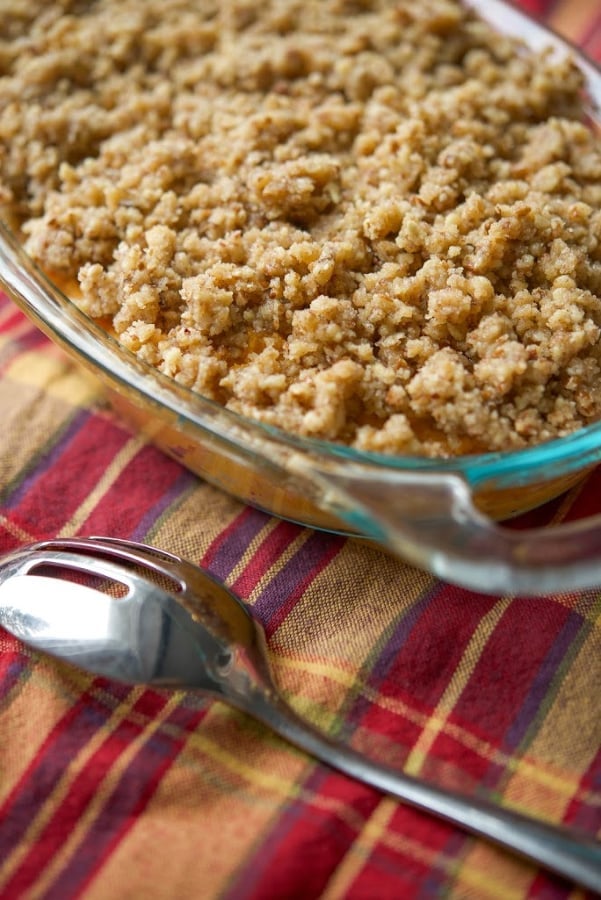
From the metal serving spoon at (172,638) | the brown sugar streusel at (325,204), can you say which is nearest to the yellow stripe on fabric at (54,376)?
the brown sugar streusel at (325,204)

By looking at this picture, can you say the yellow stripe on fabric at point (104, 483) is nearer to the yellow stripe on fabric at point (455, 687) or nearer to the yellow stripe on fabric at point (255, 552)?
the yellow stripe on fabric at point (255, 552)

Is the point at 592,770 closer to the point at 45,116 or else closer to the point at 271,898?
the point at 271,898

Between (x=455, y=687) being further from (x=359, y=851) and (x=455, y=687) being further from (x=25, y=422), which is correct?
(x=25, y=422)

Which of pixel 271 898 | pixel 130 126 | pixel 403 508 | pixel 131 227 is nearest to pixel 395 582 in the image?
pixel 403 508

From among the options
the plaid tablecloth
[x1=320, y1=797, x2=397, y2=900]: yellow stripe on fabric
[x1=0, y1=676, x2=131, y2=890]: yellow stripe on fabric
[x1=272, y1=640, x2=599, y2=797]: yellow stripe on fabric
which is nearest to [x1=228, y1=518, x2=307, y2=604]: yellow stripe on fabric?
the plaid tablecloth

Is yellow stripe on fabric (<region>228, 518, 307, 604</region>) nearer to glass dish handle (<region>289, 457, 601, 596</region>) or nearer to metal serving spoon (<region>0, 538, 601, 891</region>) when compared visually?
metal serving spoon (<region>0, 538, 601, 891</region>)

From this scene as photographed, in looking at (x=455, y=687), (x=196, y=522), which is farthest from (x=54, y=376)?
(x=455, y=687)
